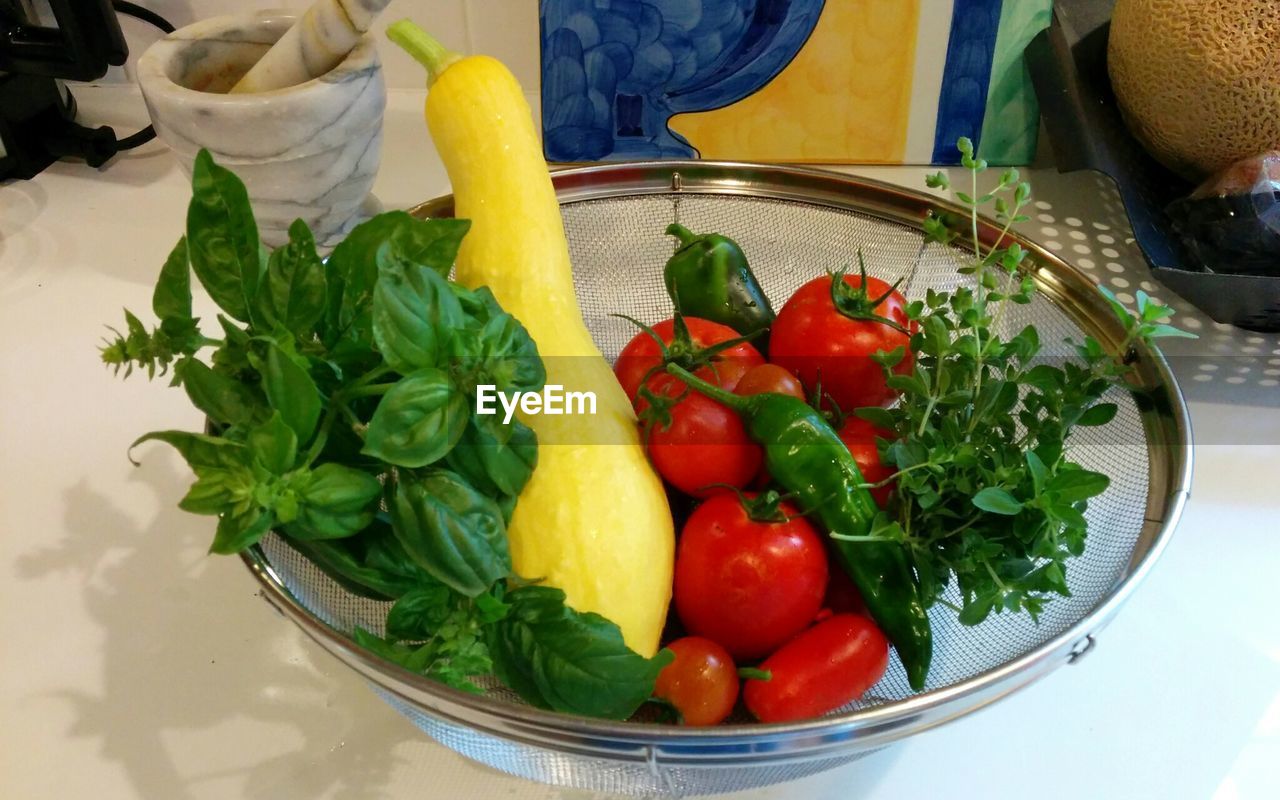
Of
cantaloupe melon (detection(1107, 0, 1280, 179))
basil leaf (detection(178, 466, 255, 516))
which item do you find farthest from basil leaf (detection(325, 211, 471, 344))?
cantaloupe melon (detection(1107, 0, 1280, 179))

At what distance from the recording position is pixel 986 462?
50cm

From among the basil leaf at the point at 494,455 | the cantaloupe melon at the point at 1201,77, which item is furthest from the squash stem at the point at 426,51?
the cantaloupe melon at the point at 1201,77

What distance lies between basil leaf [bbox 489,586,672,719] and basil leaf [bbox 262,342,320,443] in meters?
0.13

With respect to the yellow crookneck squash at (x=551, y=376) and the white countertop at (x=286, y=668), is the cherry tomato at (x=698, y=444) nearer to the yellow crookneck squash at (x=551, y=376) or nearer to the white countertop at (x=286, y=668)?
the yellow crookneck squash at (x=551, y=376)

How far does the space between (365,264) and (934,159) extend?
2.29 feet

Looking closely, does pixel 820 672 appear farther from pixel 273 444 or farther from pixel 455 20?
pixel 455 20

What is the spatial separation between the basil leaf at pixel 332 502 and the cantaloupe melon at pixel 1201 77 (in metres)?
0.73

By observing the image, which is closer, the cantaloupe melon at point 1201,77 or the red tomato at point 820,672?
the red tomato at point 820,672

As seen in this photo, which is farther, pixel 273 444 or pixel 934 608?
pixel 934 608

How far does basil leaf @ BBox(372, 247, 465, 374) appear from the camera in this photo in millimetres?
408

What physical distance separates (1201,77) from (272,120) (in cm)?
73

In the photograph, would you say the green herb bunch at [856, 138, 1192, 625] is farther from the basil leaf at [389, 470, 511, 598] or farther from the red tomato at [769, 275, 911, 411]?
the basil leaf at [389, 470, 511, 598]

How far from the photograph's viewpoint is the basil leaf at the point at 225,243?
45 centimetres

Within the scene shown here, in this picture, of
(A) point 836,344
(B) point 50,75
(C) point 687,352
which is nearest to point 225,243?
(C) point 687,352
